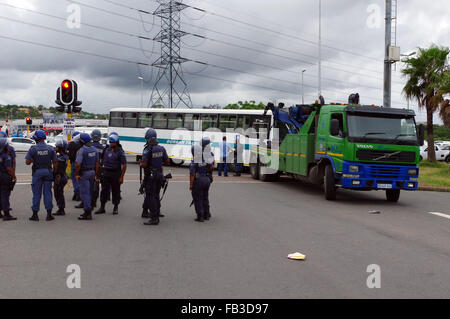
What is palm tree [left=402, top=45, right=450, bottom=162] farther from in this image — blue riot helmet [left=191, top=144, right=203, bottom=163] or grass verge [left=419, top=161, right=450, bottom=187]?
blue riot helmet [left=191, top=144, right=203, bottom=163]

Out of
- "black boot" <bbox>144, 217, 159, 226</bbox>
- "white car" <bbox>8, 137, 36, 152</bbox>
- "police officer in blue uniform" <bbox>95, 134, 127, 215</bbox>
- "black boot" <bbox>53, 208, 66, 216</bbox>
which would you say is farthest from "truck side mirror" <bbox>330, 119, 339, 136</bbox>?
"white car" <bbox>8, 137, 36, 152</bbox>

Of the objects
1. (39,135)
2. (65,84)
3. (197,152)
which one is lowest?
(197,152)

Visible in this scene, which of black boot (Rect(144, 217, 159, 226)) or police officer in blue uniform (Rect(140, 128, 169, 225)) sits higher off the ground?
police officer in blue uniform (Rect(140, 128, 169, 225))

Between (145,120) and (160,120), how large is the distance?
138cm

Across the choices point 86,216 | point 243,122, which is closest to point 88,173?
point 86,216

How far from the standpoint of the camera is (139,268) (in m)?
5.57

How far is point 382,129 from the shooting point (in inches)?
486

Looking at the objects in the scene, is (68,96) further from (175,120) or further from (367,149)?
(175,120)

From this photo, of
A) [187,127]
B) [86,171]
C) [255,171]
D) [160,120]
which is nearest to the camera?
[86,171]

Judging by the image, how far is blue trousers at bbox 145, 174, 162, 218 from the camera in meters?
8.70

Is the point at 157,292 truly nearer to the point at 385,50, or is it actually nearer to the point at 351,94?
the point at 351,94
